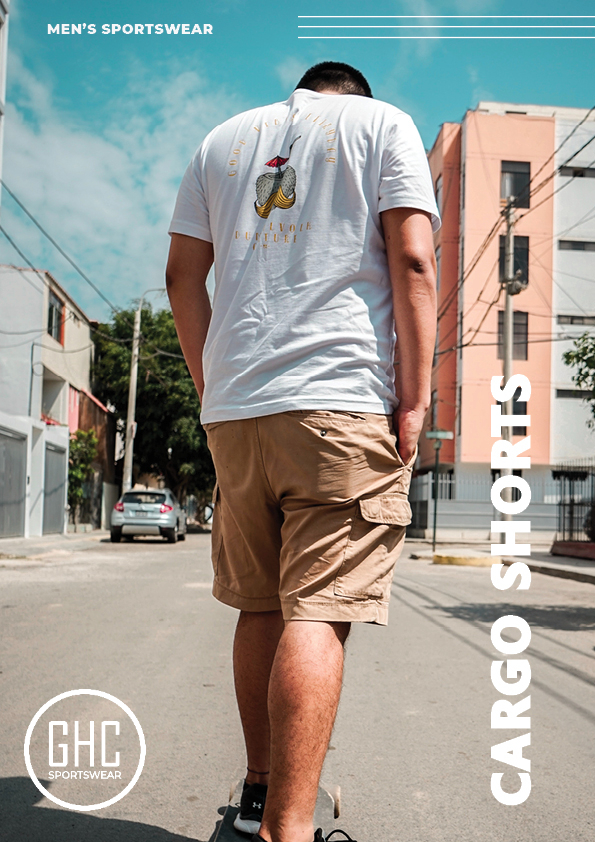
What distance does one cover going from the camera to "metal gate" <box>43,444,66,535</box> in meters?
23.2

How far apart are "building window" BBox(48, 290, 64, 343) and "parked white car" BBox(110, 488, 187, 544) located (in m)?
7.57

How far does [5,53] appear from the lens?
55.5ft

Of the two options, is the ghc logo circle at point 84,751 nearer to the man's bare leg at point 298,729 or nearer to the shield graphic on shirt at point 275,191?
the man's bare leg at point 298,729

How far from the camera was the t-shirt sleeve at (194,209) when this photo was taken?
2281 millimetres

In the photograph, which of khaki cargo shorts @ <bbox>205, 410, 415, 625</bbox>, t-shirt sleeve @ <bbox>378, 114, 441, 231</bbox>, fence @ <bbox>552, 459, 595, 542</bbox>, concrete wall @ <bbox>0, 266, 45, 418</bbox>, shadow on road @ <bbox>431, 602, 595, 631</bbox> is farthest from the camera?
concrete wall @ <bbox>0, 266, 45, 418</bbox>

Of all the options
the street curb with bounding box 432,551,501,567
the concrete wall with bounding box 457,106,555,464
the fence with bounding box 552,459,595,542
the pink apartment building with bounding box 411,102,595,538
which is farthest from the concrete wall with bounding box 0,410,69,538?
the concrete wall with bounding box 457,106,555,464

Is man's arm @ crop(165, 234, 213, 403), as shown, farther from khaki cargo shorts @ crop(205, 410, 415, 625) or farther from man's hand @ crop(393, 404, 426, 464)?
man's hand @ crop(393, 404, 426, 464)

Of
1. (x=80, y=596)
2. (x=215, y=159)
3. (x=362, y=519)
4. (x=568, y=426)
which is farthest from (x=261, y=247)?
(x=568, y=426)

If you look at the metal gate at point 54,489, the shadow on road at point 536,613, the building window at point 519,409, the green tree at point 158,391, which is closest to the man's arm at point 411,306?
the shadow on road at point 536,613

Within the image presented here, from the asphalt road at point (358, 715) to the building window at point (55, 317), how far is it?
19227mm

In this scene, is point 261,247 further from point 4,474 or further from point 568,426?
point 568,426

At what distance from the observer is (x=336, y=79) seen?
230 cm

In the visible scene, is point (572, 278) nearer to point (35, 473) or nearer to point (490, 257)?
point (490, 257)

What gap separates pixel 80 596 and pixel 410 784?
6307mm
